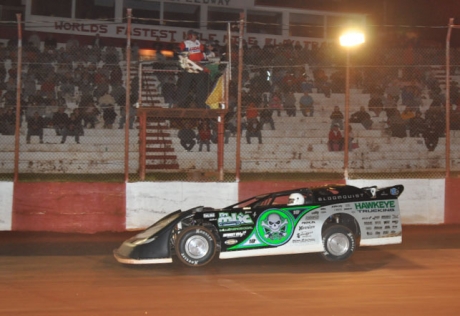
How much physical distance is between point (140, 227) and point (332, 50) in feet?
33.2

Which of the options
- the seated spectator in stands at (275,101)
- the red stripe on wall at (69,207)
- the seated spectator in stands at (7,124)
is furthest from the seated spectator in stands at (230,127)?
the seated spectator in stands at (7,124)

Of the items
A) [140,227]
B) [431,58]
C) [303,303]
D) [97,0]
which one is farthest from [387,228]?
[97,0]

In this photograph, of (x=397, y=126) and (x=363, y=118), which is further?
(x=363, y=118)

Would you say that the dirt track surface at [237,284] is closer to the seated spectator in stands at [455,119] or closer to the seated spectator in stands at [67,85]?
the seated spectator in stands at [67,85]

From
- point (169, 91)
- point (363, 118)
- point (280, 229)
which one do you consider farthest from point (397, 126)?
point (280, 229)

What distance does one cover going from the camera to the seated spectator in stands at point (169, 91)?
14.9 meters

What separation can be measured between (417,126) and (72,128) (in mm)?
8526

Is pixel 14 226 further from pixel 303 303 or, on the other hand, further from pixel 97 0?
pixel 97 0

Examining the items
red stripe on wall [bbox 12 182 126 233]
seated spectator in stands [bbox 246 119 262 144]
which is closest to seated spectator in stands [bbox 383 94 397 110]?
seated spectator in stands [bbox 246 119 262 144]

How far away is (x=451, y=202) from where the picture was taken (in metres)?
13.7

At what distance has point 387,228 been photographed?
9680 millimetres

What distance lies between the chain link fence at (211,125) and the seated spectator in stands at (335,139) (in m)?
0.03

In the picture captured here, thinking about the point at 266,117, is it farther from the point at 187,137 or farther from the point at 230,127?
the point at 187,137

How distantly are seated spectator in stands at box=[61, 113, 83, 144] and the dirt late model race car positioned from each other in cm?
605
